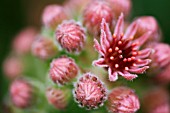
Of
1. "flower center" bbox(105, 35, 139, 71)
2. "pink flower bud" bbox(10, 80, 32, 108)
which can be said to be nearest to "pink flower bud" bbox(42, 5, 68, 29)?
"pink flower bud" bbox(10, 80, 32, 108)

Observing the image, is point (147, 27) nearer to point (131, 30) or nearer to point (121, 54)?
point (131, 30)

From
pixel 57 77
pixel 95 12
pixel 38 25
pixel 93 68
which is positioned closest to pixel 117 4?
pixel 95 12

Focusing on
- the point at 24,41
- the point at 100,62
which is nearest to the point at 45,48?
the point at 100,62

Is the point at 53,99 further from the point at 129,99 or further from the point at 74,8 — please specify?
the point at 74,8

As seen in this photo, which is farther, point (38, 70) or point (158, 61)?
point (38, 70)

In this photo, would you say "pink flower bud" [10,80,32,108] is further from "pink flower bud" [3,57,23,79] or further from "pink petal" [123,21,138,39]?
"pink petal" [123,21,138,39]

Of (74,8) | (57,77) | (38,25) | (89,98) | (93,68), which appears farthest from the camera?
(38,25)
